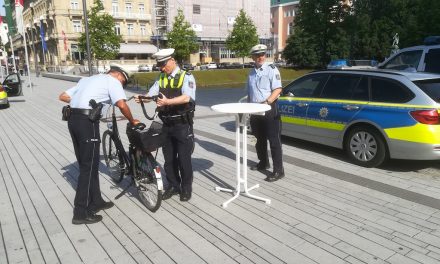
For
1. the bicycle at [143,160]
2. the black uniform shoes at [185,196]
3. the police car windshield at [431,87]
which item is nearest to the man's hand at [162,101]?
the bicycle at [143,160]

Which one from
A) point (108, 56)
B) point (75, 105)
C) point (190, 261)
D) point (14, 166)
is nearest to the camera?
point (190, 261)

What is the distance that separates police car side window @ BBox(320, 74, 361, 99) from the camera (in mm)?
6225

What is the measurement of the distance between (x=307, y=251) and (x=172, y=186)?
2.11 metres

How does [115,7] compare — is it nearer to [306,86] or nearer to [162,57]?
[306,86]

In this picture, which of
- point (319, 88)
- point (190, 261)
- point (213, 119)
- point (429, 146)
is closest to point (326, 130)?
point (319, 88)

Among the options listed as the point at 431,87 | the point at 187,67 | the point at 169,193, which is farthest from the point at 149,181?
the point at 431,87

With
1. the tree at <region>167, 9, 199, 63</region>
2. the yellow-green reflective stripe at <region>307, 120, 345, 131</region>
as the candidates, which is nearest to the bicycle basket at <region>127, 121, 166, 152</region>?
the yellow-green reflective stripe at <region>307, 120, 345, 131</region>

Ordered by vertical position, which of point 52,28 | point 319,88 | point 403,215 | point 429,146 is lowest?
point 403,215

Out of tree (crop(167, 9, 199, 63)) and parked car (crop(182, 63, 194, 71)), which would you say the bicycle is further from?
tree (crop(167, 9, 199, 63))

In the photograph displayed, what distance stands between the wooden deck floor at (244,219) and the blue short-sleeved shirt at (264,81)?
1313 millimetres

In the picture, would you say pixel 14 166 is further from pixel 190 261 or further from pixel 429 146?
pixel 429 146

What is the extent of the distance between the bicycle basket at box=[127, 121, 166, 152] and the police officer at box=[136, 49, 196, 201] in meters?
0.13

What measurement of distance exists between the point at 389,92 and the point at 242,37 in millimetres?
57689

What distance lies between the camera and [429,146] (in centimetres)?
517
